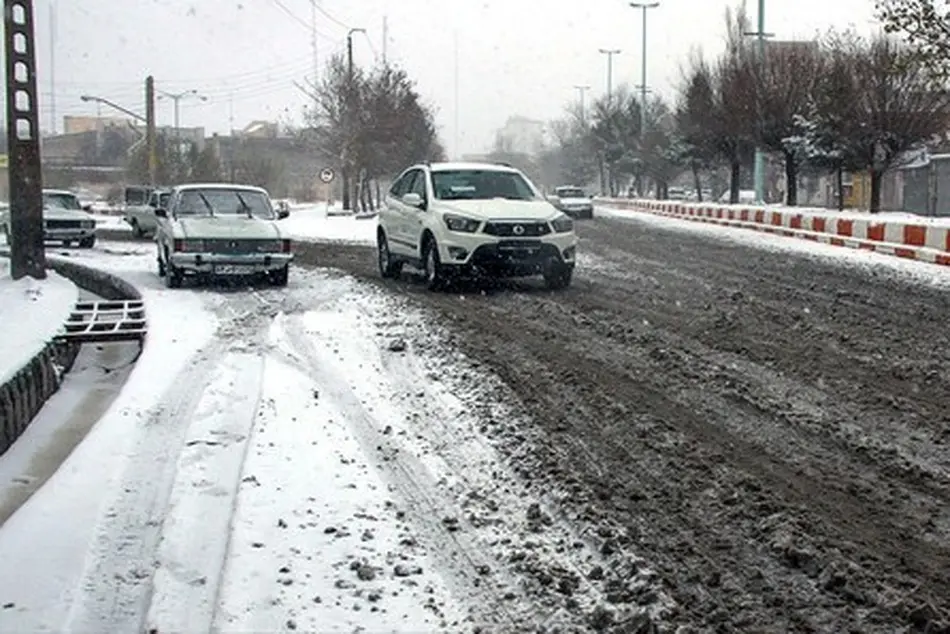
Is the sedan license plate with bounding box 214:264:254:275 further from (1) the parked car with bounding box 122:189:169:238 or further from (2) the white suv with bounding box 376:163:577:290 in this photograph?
(1) the parked car with bounding box 122:189:169:238

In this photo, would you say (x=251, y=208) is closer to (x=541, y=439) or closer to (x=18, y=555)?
(x=541, y=439)

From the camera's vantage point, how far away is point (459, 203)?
46.4 ft

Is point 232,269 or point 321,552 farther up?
point 232,269

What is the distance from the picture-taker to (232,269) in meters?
15.9

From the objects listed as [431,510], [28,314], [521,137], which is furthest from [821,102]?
[521,137]

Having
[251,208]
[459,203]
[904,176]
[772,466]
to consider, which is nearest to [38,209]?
[251,208]

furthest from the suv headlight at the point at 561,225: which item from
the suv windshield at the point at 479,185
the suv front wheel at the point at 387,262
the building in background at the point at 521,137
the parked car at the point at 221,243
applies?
the building in background at the point at 521,137

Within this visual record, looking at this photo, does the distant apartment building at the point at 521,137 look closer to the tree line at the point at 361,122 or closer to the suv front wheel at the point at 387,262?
the tree line at the point at 361,122

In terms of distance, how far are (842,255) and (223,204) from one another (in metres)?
12.1

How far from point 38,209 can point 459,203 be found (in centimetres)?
841

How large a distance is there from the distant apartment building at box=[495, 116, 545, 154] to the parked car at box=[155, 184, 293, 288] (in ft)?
409

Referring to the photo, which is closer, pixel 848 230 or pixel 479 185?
pixel 479 185

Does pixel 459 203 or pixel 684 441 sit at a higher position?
pixel 459 203

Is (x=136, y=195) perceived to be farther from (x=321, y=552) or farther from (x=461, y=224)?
(x=321, y=552)
